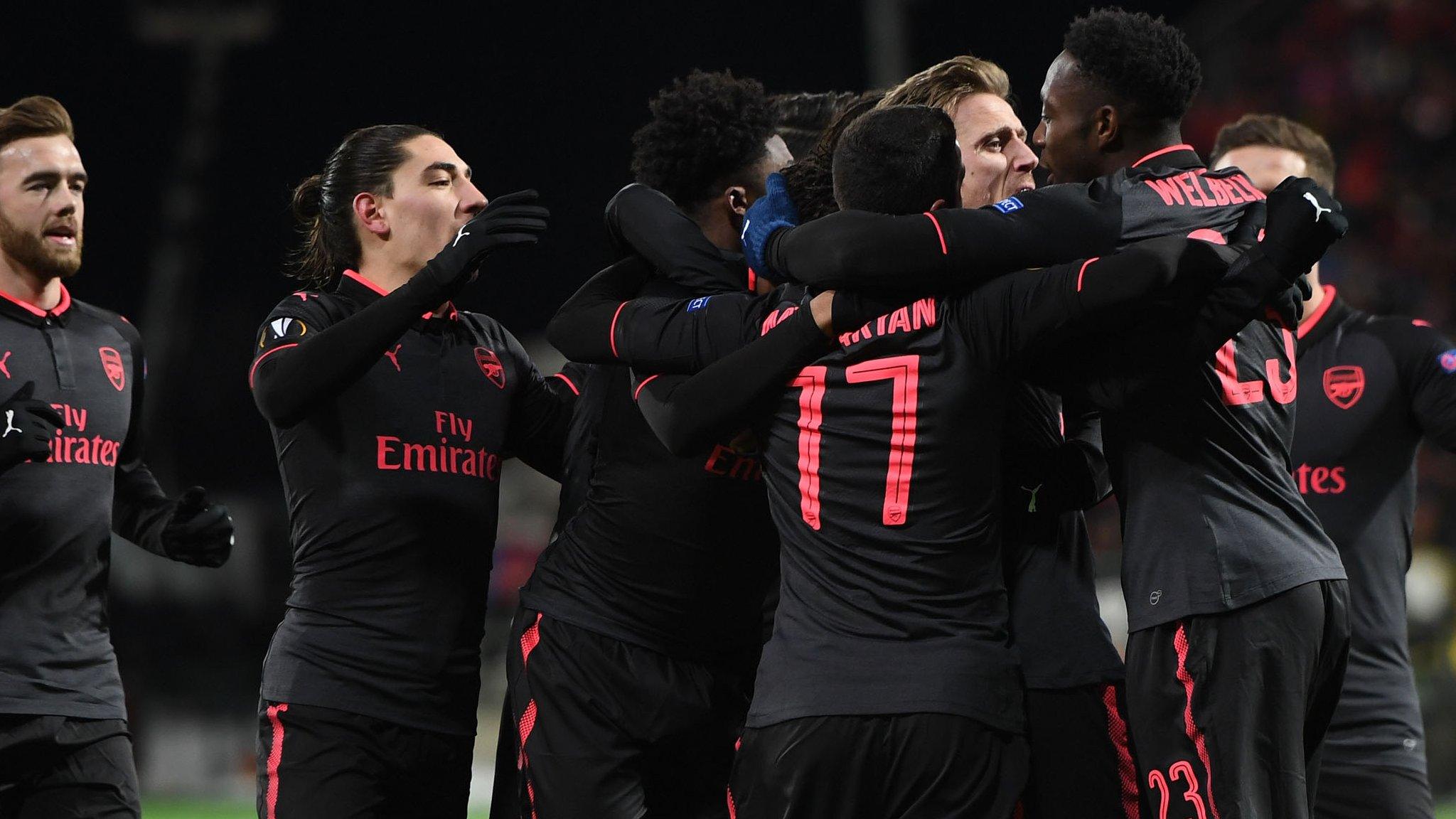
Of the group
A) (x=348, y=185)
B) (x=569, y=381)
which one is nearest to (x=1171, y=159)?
(x=569, y=381)

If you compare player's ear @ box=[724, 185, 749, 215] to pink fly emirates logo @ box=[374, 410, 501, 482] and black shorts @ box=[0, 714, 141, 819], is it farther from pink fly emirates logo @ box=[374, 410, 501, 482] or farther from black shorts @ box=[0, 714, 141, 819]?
black shorts @ box=[0, 714, 141, 819]

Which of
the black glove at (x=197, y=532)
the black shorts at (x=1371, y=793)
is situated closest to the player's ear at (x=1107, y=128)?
the black shorts at (x=1371, y=793)

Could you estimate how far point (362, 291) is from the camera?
4.20 m

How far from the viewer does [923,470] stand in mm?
3035

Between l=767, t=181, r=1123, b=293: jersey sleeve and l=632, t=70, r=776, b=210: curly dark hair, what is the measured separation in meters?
0.77

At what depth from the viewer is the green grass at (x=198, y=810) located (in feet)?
36.0

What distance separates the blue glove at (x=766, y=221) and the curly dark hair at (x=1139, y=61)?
0.75 metres

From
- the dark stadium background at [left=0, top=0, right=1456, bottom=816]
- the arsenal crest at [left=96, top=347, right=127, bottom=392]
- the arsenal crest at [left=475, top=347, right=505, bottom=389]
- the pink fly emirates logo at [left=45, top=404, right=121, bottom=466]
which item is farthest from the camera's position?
the dark stadium background at [left=0, top=0, right=1456, bottom=816]

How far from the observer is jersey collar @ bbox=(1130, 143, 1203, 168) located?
3.51 metres

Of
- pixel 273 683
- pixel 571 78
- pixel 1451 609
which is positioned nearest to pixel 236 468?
pixel 571 78

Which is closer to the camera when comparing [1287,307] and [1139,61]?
[1287,307]

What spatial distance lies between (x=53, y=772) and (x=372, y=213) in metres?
1.75

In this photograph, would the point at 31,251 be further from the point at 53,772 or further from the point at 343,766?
the point at 343,766

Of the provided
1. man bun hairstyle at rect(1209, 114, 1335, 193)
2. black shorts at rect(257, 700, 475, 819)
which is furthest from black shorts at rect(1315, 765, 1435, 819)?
black shorts at rect(257, 700, 475, 819)
